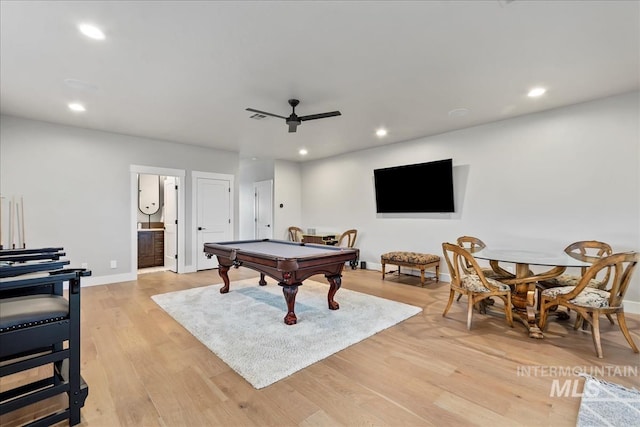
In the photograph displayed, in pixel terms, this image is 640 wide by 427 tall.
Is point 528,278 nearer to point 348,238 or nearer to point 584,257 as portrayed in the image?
point 584,257

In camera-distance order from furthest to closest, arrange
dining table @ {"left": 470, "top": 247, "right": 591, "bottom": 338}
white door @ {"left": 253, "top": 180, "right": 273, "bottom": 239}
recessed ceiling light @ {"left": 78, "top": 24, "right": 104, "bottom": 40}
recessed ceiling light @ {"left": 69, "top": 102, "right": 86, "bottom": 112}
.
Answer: white door @ {"left": 253, "top": 180, "right": 273, "bottom": 239} < recessed ceiling light @ {"left": 69, "top": 102, "right": 86, "bottom": 112} < dining table @ {"left": 470, "top": 247, "right": 591, "bottom": 338} < recessed ceiling light @ {"left": 78, "top": 24, "right": 104, "bottom": 40}

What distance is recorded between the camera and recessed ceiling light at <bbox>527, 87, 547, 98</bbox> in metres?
3.43

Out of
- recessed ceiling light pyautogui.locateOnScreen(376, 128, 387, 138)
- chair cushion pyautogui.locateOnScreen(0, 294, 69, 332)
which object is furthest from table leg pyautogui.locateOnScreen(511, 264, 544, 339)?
chair cushion pyautogui.locateOnScreen(0, 294, 69, 332)

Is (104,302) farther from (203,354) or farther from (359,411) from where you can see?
(359,411)

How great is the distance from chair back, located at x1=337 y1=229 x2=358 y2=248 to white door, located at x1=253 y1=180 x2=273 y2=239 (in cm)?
195

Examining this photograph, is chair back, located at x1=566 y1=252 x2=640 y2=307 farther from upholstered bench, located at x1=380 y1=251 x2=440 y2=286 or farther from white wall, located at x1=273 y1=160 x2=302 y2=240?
white wall, located at x1=273 y1=160 x2=302 y2=240

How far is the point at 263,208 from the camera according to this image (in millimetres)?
8273

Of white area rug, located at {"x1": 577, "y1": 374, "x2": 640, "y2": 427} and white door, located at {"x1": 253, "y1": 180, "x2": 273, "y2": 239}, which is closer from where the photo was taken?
white area rug, located at {"x1": 577, "y1": 374, "x2": 640, "y2": 427}

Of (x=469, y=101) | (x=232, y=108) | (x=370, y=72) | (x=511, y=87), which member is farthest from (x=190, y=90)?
(x=511, y=87)

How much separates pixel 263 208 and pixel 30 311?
667 centimetres

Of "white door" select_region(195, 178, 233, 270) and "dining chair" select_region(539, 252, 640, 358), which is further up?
"white door" select_region(195, 178, 233, 270)

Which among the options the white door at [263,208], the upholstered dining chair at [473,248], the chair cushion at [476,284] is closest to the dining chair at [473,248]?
the upholstered dining chair at [473,248]

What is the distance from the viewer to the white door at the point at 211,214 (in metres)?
6.25

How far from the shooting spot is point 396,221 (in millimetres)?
5984
